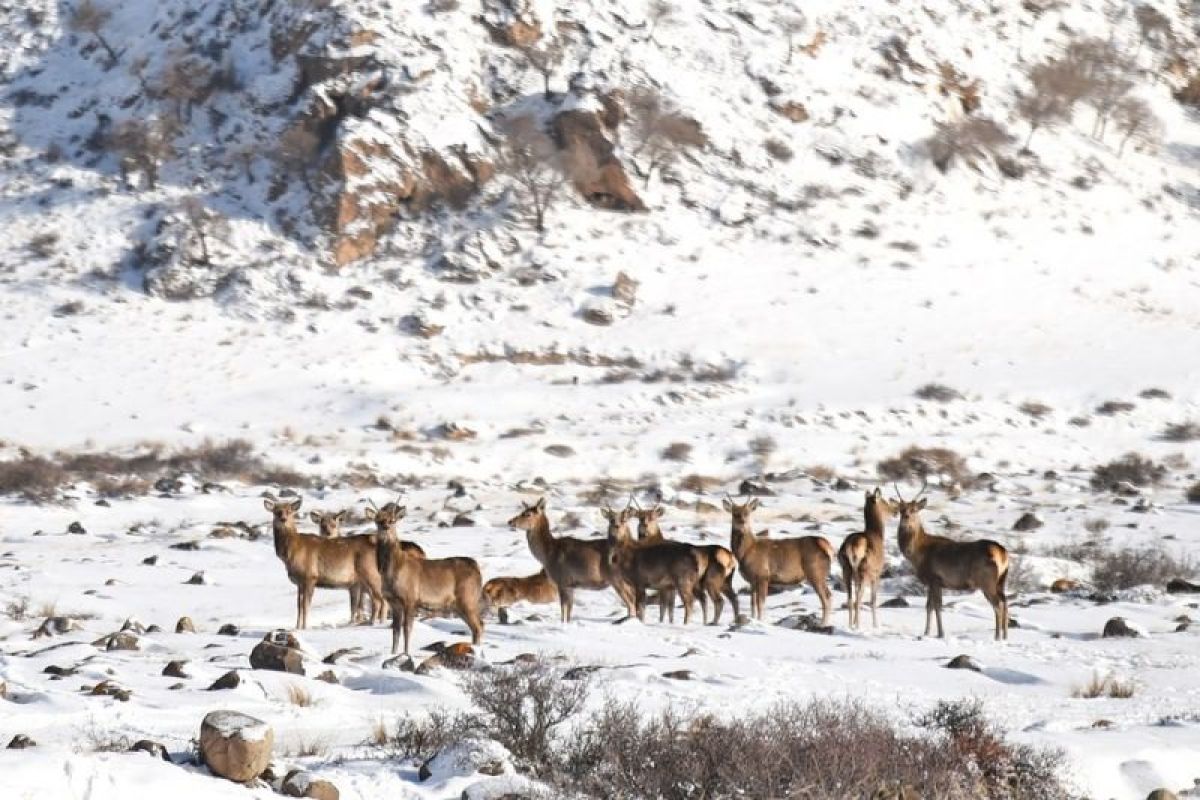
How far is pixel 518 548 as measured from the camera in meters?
23.5

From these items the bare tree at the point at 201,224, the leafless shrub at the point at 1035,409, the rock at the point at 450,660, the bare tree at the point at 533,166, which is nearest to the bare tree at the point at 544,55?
the bare tree at the point at 533,166

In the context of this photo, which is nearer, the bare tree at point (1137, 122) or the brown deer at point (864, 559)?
the brown deer at point (864, 559)

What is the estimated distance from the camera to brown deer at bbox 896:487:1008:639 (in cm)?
1541

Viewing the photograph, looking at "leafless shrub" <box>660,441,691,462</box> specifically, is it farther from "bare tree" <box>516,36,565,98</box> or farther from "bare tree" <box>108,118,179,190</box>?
"bare tree" <box>108,118,179,190</box>

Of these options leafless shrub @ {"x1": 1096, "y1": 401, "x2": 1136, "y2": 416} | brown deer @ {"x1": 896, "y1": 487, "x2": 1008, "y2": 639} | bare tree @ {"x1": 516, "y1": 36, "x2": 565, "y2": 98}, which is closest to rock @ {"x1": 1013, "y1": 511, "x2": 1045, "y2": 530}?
brown deer @ {"x1": 896, "y1": 487, "x2": 1008, "y2": 639}

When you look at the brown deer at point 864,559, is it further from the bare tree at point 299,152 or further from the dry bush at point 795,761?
the bare tree at point 299,152

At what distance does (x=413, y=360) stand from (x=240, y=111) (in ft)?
68.4

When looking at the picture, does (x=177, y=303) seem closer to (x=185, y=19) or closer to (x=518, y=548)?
(x=185, y=19)

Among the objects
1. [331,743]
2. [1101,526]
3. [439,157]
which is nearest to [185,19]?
[439,157]

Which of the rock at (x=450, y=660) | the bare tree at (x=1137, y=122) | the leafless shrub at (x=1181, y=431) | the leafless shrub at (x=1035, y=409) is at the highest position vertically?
the bare tree at (x=1137, y=122)

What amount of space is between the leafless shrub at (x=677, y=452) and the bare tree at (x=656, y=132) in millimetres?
23053

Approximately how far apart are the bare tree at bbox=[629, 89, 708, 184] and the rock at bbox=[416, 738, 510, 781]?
51698 mm

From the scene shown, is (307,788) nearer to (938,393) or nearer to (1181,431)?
(938,393)

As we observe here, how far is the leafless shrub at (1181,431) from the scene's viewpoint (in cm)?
4203
